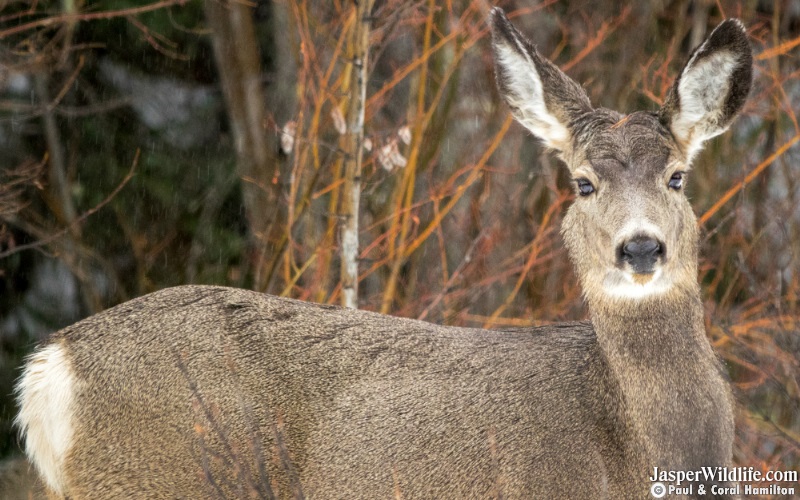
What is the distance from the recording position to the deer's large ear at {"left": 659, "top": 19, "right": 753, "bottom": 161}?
15.8 feet

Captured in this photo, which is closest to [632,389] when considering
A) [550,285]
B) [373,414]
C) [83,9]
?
[373,414]

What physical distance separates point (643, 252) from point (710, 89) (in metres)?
0.93

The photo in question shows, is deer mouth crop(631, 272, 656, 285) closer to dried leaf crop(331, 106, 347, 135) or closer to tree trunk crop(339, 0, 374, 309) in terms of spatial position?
tree trunk crop(339, 0, 374, 309)

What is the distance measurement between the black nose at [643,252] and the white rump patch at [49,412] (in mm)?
2323

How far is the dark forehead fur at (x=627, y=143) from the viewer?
4.76 m

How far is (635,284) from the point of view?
15.1 feet

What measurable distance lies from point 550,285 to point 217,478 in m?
5.97

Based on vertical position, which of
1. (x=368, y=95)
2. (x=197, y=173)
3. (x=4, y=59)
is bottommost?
(x=197, y=173)

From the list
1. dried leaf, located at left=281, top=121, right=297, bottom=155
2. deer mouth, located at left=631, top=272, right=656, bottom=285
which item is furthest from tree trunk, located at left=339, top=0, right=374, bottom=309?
deer mouth, located at left=631, top=272, right=656, bottom=285

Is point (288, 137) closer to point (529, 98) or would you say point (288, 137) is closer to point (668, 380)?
point (529, 98)

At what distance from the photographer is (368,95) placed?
10578 millimetres

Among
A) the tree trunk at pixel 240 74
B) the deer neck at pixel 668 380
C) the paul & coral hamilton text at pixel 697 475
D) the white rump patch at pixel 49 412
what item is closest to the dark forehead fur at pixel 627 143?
the deer neck at pixel 668 380

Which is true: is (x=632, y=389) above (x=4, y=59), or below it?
below

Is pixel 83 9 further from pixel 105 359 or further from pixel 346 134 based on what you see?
pixel 105 359
